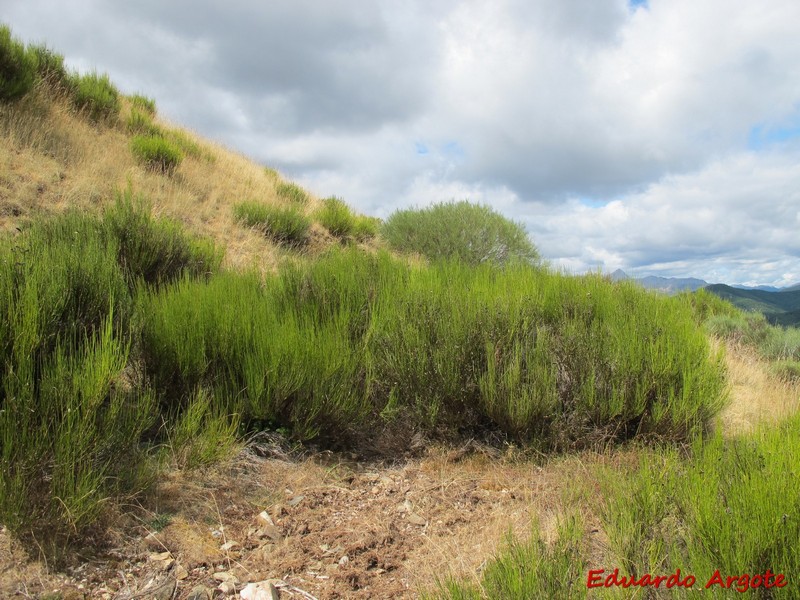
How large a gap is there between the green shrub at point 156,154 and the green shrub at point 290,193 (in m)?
3.23

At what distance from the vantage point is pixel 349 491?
333cm

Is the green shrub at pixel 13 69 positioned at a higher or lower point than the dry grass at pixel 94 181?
higher

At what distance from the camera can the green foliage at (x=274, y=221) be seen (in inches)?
400

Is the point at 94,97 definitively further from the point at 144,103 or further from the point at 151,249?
the point at 151,249

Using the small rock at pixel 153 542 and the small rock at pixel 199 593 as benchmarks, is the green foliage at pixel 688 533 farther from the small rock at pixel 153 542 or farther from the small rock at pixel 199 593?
the small rock at pixel 153 542

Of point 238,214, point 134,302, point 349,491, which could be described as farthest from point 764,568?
point 238,214

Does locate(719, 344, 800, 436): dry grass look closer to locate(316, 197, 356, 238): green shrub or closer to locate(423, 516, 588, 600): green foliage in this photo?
locate(423, 516, 588, 600): green foliage

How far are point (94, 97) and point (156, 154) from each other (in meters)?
2.55

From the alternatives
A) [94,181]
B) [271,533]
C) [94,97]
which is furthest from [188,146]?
[271,533]

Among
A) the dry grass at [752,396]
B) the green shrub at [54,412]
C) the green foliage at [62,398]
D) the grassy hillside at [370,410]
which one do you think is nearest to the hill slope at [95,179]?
the grassy hillside at [370,410]

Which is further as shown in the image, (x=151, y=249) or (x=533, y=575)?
(x=151, y=249)

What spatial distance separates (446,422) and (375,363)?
760mm

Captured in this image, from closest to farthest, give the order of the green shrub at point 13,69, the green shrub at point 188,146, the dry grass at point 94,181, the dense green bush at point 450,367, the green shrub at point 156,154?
the dense green bush at point 450,367
the dry grass at point 94,181
the green shrub at point 13,69
the green shrub at point 156,154
the green shrub at point 188,146

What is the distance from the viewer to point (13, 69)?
893 cm
